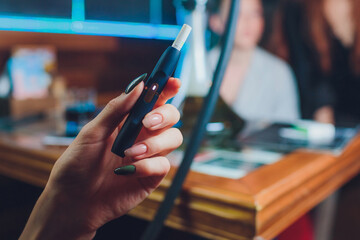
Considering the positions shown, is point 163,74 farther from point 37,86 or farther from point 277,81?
point 37,86

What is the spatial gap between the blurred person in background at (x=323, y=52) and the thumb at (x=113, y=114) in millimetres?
1432

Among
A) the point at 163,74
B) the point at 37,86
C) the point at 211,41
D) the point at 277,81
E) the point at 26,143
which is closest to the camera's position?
the point at 163,74

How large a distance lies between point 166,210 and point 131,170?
35cm

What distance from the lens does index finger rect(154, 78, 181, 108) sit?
0.79 feet

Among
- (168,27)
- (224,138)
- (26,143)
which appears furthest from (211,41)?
(168,27)

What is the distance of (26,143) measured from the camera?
0.98 meters

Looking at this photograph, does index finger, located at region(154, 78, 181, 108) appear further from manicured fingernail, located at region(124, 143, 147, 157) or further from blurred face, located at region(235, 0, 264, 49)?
blurred face, located at region(235, 0, 264, 49)

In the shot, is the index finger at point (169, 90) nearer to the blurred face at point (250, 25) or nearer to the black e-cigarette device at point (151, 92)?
the black e-cigarette device at point (151, 92)

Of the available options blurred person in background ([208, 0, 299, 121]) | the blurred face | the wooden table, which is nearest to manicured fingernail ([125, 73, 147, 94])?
the wooden table

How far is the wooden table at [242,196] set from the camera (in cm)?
64

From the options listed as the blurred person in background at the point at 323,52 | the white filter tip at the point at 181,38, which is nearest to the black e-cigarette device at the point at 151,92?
the white filter tip at the point at 181,38

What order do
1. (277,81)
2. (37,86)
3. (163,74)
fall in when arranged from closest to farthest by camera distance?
(163,74) < (277,81) < (37,86)

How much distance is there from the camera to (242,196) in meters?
0.65

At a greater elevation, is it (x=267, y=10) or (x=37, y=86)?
(x=267, y=10)
